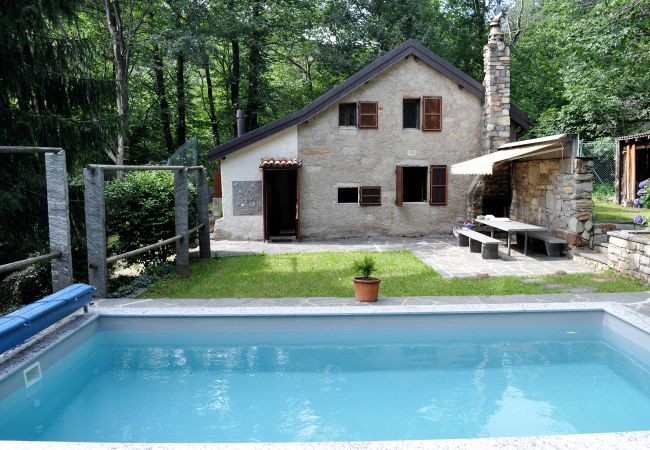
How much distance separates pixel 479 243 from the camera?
12000 millimetres

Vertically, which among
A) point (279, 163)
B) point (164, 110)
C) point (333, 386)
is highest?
point (164, 110)

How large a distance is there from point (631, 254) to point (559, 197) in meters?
2.89

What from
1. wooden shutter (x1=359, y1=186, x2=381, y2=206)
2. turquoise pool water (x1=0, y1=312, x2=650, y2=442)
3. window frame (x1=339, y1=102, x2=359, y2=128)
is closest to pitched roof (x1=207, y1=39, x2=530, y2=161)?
window frame (x1=339, y1=102, x2=359, y2=128)

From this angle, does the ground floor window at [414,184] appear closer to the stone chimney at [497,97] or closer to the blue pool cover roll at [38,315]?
the stone chimney at [497,97]

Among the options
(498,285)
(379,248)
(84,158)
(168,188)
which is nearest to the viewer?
(498,285)

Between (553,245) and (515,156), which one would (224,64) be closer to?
(515,156)

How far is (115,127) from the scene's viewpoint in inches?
356

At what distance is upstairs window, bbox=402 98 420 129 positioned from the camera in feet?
48.7

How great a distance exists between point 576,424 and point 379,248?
8429 mm

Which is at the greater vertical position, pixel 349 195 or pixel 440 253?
Result: pixel 349 195

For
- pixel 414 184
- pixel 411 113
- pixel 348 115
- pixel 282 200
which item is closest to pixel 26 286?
pixel 348 115

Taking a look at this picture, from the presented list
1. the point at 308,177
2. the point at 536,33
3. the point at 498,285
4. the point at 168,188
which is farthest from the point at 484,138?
the point at 536,33

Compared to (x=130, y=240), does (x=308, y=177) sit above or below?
above

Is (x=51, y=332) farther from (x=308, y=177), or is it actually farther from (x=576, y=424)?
(x=308, y=177)
